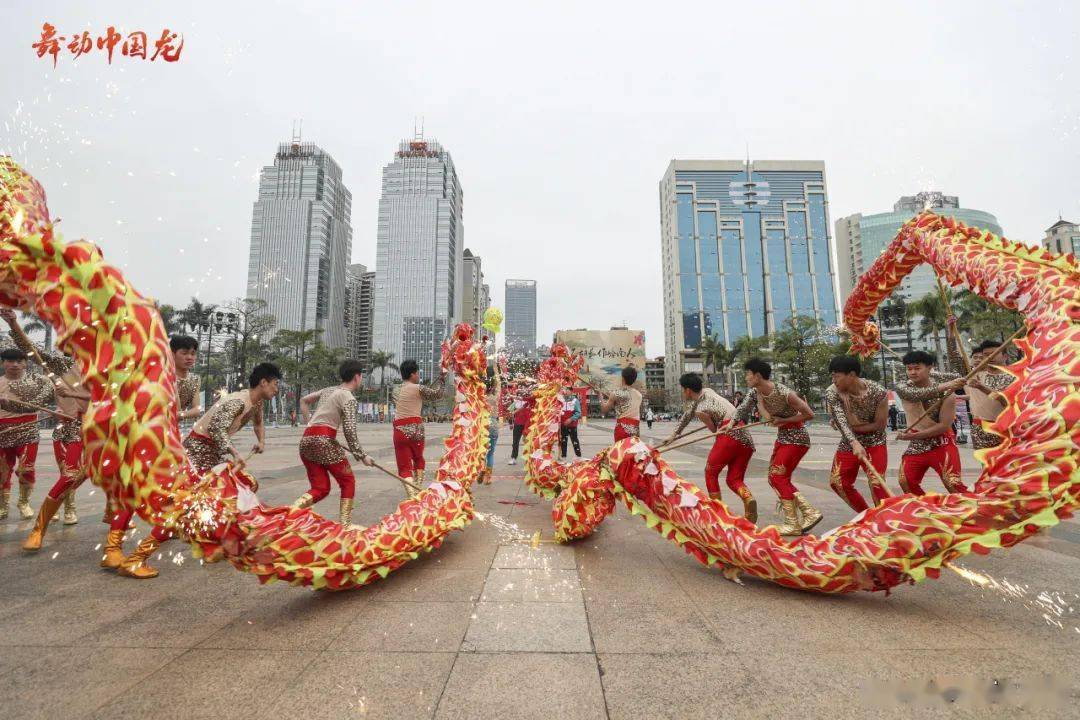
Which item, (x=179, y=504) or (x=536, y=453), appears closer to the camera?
(x=179, y=504)

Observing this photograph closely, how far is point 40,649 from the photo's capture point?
2.11 meters

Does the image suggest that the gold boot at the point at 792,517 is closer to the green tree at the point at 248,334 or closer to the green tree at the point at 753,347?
the green tree at the point at 248,334

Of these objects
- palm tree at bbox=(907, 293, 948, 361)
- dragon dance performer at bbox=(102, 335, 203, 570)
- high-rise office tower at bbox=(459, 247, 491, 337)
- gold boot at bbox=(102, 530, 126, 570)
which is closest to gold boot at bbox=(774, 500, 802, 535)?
dragon dance performer at bbox=(102, 335, 203, 570)

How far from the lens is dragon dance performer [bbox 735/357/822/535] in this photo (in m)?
4.18

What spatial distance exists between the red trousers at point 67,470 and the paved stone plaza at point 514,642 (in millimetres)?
531

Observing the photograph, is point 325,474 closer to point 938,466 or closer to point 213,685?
point 213,685

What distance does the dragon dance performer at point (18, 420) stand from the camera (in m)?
4.31

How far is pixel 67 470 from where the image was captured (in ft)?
12.5

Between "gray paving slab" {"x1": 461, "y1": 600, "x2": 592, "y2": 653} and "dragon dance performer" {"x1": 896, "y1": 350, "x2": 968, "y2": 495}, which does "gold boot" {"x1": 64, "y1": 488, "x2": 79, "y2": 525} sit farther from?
"dragon dance performer" {"x1": 896, "y1": 350, "x2": 968, "y2": 495}

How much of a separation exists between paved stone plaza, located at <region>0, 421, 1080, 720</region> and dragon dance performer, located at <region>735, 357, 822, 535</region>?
1.10 m

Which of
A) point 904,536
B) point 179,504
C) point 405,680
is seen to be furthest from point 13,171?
point 904,536

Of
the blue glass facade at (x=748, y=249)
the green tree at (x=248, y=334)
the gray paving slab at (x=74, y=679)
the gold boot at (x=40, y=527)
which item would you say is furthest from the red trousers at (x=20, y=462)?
the blue glass facade at (x=748, y=249)

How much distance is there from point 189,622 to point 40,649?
1.68 feet

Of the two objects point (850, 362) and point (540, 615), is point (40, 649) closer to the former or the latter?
point (540, 615)
